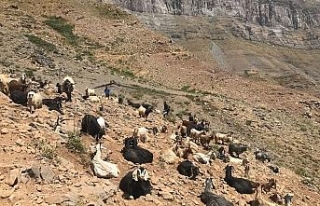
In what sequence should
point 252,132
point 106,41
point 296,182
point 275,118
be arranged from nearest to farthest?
point 296,182 < point 252,132 < point 275,118 < point 106,41

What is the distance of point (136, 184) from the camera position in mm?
11219

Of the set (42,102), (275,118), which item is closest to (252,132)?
(275,118)

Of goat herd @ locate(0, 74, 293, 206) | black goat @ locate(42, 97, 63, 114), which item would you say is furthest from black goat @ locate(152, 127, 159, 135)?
black goat @ locate(42, 97, 63, 114)

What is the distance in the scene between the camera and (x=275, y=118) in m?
34.9

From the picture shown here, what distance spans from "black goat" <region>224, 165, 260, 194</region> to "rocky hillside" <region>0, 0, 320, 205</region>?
25 centimetres

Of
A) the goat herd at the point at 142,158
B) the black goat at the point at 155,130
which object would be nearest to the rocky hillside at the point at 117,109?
the goat herd at the point at 142,158

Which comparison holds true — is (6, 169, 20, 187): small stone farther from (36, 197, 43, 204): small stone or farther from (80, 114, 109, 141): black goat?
(80, 114, 109, 141): black goat

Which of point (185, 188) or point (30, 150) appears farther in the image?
point (185, 188)

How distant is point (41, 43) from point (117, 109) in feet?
91.8

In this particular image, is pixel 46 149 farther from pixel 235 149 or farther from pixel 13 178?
pixel 235 149

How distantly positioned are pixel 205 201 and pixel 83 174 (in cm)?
297

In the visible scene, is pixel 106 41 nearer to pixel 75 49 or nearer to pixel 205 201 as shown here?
pixel 75 49

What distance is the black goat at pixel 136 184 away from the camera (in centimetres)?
1115

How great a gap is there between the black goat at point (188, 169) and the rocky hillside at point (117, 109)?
0.22 metres
